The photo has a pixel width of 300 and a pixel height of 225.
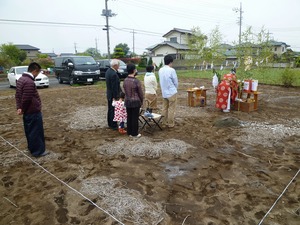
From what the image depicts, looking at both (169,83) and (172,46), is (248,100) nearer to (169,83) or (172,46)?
(169,83)

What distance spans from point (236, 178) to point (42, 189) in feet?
8.45

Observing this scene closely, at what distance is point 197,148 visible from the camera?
4242 millimetres

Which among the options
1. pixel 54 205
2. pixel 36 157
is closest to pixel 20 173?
pixel 36 157

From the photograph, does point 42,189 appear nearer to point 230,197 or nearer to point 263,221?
point 230,197

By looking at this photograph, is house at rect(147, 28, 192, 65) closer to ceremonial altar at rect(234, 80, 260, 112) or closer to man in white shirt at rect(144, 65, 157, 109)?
ceremonial altar at rect(234, 80, 260, 112)

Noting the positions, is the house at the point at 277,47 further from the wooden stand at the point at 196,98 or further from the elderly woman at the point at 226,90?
the wooden stand at the point at 196,98

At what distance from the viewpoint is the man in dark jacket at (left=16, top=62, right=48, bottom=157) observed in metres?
3.60

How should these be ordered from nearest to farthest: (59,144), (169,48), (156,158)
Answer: (156,158), (59,144), (169,48)

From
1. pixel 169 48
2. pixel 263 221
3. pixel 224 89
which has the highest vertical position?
pixel 169 48

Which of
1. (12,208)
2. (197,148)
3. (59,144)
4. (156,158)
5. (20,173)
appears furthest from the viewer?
(59,144)

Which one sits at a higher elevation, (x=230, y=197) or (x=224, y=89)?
(x=224, y=89)

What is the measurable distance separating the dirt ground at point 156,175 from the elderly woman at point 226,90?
3.79ft

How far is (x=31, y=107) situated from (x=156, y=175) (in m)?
2.25

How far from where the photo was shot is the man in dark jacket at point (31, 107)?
11.8ft
